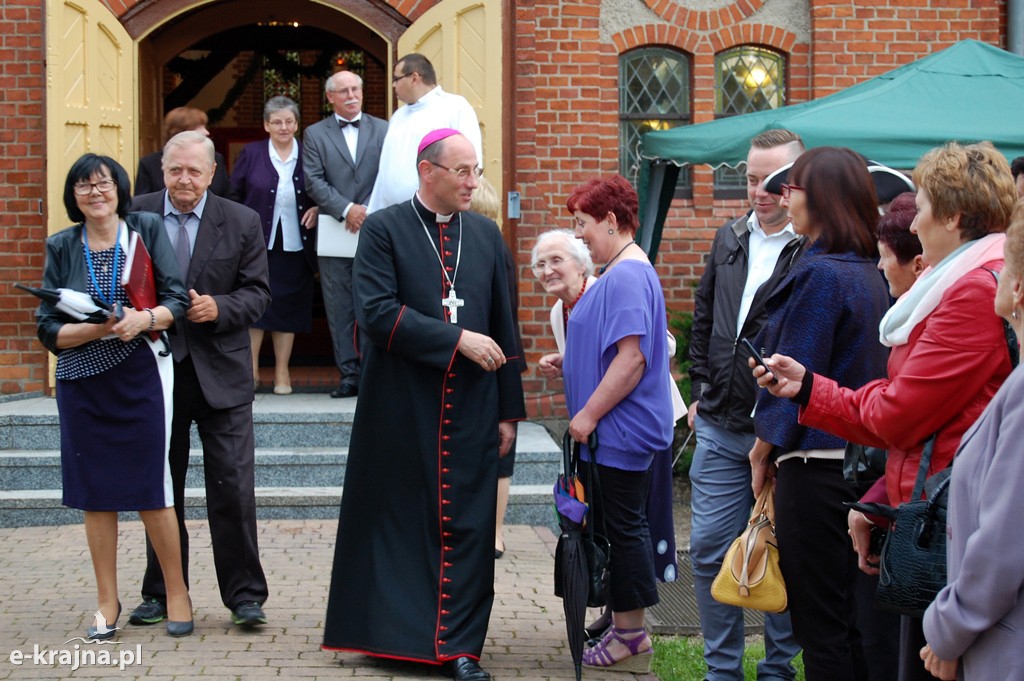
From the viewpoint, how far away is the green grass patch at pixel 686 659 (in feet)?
17.5

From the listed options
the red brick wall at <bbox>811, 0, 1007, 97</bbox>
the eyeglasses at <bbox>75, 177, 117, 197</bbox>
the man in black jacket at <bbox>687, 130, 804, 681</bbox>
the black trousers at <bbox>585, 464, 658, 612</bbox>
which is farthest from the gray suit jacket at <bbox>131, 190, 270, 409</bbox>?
the red brick wall at <bbox>811, 0, 1007, 97</bbox>

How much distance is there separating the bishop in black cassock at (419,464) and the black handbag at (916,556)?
228 centimetres

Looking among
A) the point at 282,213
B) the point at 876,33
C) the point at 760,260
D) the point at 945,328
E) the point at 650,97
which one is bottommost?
the point at 945,328

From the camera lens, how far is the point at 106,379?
5348 millimetres

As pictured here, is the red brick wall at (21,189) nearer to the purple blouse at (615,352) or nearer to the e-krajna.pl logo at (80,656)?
the e-krajna.pl logo at (80,656)

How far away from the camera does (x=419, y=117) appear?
848 centimetres

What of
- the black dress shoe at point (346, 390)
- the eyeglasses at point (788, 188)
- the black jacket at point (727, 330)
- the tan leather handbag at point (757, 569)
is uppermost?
the eyeglasses at point (788, 188)

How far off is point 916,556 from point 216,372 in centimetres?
349

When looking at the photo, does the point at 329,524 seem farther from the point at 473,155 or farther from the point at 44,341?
the point at 473,155

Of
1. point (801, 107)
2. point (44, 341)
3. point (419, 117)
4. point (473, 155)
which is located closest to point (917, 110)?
point (801, 107)

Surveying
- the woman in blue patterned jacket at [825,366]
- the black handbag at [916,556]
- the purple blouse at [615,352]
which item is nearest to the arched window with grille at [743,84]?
the purple blouse at [615,352]

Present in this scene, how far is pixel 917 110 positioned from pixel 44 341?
523 cm

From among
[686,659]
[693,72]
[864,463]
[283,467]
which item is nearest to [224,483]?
[686,659]

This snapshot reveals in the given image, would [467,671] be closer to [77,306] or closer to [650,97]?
[77,306]
